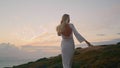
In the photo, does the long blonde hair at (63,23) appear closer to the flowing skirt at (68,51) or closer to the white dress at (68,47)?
the white dress at (68,47)

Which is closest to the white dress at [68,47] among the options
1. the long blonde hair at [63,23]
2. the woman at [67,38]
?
the woman at [67,38]

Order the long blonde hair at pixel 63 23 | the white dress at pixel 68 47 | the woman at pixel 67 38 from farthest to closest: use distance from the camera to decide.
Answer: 1. the white dress at pixel 68 47
2. the woman at pixel 67 38
3. the long blonde hair at pixel 63 23

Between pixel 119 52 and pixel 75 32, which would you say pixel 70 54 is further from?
pixel 119 52

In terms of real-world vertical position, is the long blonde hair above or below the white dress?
above

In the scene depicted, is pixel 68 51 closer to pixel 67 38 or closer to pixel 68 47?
pixel 68 47

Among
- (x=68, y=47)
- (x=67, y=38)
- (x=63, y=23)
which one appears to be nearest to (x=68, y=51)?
(x=68, y=47)

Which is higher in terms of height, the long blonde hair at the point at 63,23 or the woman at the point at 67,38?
the long blonde hair at the point at 63,23

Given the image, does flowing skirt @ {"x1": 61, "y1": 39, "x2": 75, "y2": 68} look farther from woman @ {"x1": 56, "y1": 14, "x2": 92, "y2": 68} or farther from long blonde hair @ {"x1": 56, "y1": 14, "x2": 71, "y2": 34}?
long blonde hair @ {"x1": 56, "y1": 14, "x2": 71, "y2": 34}

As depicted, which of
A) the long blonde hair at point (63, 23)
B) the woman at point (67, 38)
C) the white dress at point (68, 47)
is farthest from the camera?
the white dress at point (68, 47)

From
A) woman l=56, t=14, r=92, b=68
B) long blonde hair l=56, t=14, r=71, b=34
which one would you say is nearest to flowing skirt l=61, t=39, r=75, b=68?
woman l=56, t=14, r=92, b=68

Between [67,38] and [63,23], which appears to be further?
[67,38]

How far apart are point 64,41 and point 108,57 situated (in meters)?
14.7

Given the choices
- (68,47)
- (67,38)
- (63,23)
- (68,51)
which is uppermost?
(63,23)

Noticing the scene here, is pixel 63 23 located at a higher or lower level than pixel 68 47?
higher
